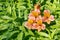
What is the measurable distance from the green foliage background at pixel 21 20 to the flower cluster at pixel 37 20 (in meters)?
0.07

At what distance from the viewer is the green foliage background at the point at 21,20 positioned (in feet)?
8.28

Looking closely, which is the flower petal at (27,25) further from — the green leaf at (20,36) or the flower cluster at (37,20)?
the green leaf at (20,36)

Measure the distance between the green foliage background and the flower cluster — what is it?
7cm

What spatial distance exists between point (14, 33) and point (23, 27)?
0.43 ft

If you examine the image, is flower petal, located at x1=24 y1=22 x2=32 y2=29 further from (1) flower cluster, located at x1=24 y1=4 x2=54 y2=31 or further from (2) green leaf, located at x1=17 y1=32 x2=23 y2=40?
(2) green leaf, located at x1=17 y1=32 x2=23 y2=40

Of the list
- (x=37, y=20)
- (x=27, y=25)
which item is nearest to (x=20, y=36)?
(x=27, y=25)

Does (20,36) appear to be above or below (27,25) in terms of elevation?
below

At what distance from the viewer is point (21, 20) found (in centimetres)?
267

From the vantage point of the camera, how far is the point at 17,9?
9.28ft

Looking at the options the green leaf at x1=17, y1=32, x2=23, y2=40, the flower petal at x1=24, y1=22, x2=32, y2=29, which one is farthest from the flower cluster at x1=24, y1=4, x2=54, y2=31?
the green leaf at x1=17, y1=32, x2=23, y2=40

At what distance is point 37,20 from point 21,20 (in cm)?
26

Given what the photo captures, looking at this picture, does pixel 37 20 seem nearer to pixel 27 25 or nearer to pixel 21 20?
pixel 27 25

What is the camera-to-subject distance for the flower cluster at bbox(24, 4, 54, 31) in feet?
8.15

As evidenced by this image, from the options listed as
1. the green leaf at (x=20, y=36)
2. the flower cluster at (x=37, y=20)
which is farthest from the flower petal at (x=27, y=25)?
the green leaf at (x=20, y=36)
